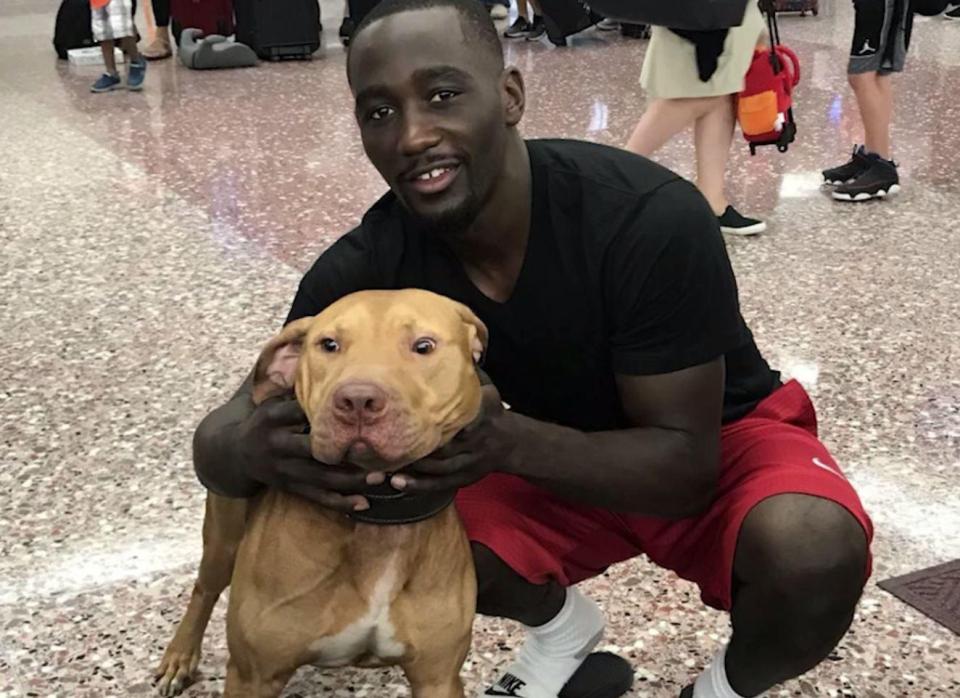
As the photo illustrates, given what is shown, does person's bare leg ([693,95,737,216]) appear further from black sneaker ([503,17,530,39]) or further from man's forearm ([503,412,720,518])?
black sneaker ([503,17,530,39])

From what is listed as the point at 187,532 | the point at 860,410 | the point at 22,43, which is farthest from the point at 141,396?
the point at 22,43

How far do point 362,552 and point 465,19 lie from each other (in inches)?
26.4

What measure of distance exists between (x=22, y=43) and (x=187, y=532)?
25.7ft

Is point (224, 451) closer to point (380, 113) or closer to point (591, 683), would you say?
point (380, 113)

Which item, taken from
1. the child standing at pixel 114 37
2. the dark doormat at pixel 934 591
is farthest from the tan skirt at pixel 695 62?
the child standing at pixel 114 37

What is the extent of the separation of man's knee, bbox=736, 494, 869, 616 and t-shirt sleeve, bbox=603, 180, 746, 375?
22 centimetres

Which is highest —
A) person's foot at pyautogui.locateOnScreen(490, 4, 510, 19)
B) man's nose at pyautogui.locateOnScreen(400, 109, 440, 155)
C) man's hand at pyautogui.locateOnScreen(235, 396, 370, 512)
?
man's nose at pyautogui.locateOnScreen(400, 109, 440, 155)

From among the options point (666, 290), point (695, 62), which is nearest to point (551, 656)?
point (666, 290)

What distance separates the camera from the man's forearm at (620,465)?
1399 mm

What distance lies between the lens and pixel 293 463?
130 cm

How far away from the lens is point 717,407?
1.53m

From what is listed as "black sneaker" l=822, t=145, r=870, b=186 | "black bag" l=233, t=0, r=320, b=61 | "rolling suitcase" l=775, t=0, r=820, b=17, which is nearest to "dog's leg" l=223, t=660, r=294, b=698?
"black sneaker" l=822, t=145, r=870, b=186

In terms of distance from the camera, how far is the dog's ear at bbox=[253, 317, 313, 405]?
4.40ft

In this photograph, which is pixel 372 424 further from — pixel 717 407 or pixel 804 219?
pixel 804 219
